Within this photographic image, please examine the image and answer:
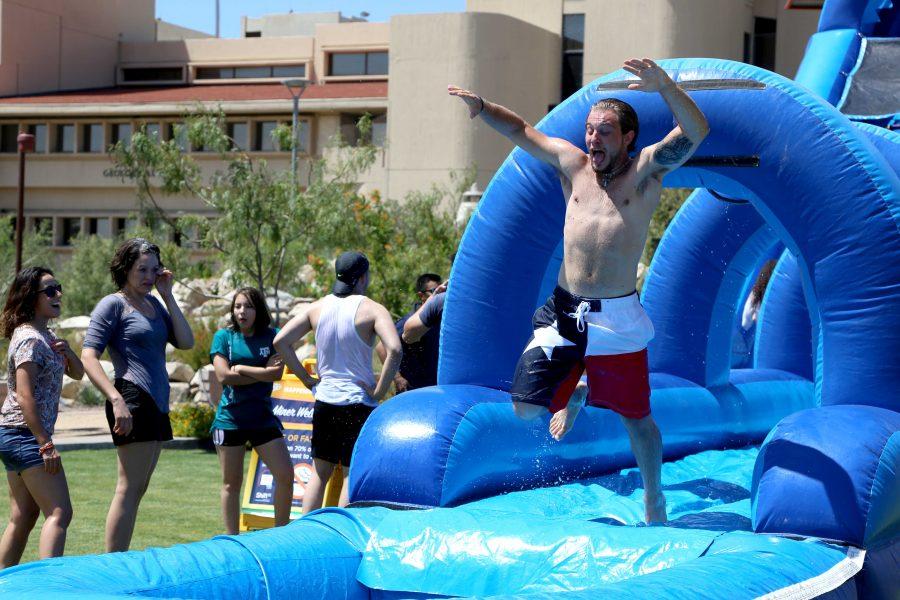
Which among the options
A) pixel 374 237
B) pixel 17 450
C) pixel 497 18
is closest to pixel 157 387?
pixel 17 450

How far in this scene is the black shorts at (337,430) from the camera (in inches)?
247

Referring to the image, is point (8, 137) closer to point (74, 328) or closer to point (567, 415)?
point (74, 328)

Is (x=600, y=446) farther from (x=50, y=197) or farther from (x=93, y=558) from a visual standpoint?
(x=50, y=197)

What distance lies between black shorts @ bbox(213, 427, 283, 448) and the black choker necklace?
2463 mm

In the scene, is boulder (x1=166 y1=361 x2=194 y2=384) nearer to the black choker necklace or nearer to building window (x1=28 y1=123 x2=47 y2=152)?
the black choker necklace

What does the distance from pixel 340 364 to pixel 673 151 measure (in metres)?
2.26

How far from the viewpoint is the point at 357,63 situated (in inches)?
1347

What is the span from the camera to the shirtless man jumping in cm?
482

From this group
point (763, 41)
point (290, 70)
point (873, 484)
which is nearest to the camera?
point (873, 484)

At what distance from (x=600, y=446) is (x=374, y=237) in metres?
10.3

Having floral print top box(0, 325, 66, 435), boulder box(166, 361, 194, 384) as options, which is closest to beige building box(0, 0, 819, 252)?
boulder box(166, 361, 194, 384)

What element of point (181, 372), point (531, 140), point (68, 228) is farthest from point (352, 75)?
point (531, 140)

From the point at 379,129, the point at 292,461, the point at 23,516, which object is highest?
the point at 379,129

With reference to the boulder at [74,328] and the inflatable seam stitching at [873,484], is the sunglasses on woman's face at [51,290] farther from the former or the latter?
the boulder at [74,328]
